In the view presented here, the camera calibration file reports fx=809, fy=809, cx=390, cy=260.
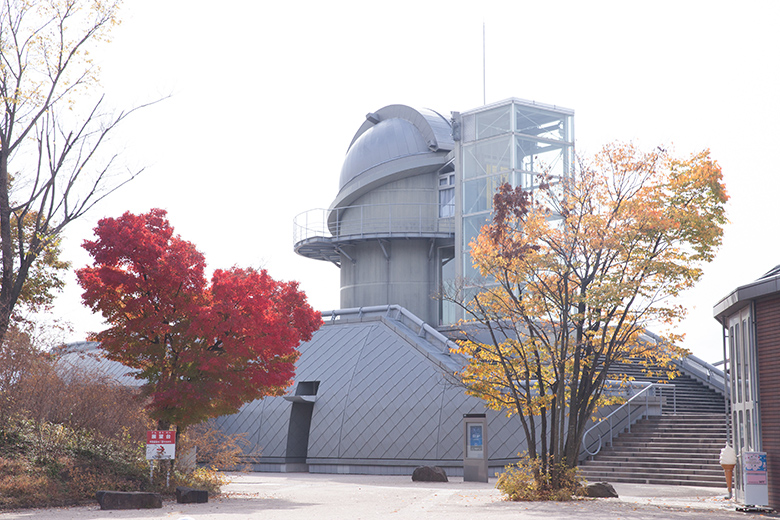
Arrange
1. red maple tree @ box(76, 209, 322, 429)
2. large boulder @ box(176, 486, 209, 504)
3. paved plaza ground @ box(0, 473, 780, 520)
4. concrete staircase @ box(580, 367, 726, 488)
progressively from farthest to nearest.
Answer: concrete staircase @ box(580, 367, 726, 488), red maple tree @ box(76, 209, 322, 429), large boulder @ box(176, 486, 209, 504), paved plaza ground @ box(0, 473, 780, 520)

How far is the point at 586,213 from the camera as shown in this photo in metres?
18.9

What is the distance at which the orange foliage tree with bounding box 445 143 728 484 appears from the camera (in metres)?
18.0

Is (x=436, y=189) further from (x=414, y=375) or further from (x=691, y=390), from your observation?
(x=691, y=390)

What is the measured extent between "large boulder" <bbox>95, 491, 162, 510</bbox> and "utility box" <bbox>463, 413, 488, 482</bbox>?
10.7m

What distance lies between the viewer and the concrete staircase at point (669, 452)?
23266 millimetres

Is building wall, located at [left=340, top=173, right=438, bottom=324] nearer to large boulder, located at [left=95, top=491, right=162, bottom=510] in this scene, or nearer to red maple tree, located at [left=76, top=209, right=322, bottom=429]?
red maple tree, located at [left=76, top=209, right=322, bottom=429]

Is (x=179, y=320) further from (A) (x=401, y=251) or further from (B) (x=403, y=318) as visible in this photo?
(A) (x=401, y=251)

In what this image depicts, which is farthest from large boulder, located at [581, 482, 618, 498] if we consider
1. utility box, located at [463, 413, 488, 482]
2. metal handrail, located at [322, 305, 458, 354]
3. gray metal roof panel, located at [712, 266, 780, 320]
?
metal handrail, located at [322, 305, 458, 354]

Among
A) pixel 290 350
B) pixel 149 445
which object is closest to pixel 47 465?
pixel 149 445

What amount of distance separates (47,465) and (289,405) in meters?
15.2

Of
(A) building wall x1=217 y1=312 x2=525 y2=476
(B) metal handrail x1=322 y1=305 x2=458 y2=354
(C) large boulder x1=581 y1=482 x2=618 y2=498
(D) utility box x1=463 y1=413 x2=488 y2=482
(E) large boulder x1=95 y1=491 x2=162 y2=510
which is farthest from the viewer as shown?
(B) metal handrail x1=322 y1=305 x2=458 y2=354

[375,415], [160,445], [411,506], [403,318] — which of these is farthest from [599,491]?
[403,318]

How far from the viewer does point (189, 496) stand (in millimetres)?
18000

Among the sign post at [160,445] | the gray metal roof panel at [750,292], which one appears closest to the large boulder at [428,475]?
the sign post at [160,445]
